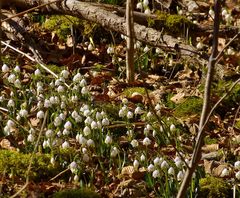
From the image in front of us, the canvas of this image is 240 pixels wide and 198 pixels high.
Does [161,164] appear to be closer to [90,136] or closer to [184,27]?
[90,136]

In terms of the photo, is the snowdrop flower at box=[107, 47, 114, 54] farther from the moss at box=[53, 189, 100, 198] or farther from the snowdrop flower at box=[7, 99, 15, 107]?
the moss at box=[53, 189, 100, 198]

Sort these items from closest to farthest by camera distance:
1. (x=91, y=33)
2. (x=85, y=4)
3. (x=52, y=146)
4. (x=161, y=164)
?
1. (x=161, y=164)
2. (x=52, y=146)
3. (x=85, y=4)
4. (x=91, y=33)

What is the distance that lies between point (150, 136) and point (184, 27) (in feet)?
6.18

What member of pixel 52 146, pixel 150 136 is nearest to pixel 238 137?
pixel 150 136

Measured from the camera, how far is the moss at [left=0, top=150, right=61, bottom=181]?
12.8ft

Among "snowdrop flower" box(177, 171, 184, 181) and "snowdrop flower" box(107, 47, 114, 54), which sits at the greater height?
"snowdrop flower" box(107, 47, 114, 54)

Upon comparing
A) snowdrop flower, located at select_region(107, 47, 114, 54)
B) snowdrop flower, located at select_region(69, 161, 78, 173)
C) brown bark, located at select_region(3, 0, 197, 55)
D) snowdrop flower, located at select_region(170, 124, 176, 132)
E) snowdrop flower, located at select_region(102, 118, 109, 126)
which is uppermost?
brown bark, located at select_region(3, 0, 197, 55)

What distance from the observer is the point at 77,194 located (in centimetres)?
355

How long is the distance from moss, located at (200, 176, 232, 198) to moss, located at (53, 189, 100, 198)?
66cm

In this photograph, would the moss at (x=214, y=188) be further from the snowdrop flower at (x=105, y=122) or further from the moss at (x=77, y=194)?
the snowdrop flower at (x=105, y=122)

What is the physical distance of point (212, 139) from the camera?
463 cm

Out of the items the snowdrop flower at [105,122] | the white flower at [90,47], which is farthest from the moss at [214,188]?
the white flower at [90,47]

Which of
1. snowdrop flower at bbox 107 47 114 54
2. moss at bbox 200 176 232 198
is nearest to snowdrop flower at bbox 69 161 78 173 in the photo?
moss at bbox 200 176 232 198

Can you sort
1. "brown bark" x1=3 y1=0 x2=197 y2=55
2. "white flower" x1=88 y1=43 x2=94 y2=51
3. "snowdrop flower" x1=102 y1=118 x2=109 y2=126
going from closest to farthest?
"snowdrop flower" x1=102 y1=118 x2=109 y2=126 → "brown bark" x1=3 y1=0 x2=197 y2=55 → "white flower" x1=88 y1=43 x2=94 y2=51
